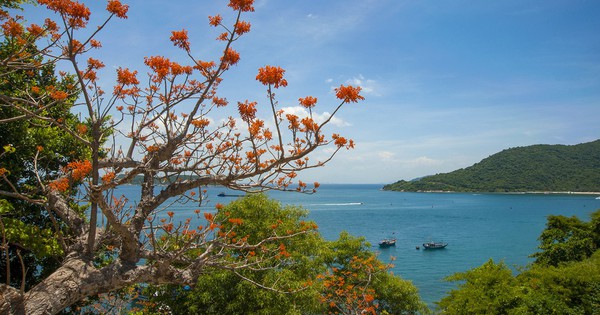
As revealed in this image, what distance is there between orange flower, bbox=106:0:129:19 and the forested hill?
13408 centimetres

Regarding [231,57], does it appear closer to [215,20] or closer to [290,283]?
[215,20]

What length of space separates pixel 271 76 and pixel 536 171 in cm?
14264

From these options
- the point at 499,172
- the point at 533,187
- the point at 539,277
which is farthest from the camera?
the point at 499,172

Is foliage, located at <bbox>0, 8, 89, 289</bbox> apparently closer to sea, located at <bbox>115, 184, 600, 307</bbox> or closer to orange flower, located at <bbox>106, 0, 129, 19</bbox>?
orange flower, located at <bbox>106, 0, 129, 19</bbox>

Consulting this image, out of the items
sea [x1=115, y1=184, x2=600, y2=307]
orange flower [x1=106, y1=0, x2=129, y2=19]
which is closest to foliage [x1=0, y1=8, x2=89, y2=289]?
orange flower [x1=106, y1=0, x2=129, y2=19]

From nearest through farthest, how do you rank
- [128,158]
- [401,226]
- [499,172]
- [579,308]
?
[128,158] → [579,308] → [401,226] → [499,172]

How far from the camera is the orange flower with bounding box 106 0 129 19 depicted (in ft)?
12.1

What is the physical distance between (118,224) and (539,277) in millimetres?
12387

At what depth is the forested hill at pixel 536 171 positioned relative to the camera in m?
114

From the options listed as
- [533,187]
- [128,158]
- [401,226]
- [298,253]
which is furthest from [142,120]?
[533,187]

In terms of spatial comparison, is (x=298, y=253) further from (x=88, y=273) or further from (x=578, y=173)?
(x=578, y=173)

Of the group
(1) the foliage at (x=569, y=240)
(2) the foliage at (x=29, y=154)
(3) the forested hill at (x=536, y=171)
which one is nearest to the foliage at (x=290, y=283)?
(2) the foliage at (x=29, y=154)

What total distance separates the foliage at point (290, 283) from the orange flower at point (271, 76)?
4228 mm

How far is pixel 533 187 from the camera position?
116m
